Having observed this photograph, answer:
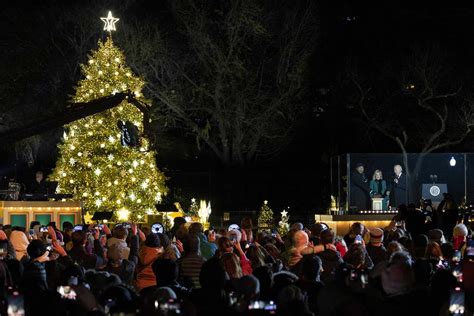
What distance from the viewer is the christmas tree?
3734cm

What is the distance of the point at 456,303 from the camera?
9570 mm

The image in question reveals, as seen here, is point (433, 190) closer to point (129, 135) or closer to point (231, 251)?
point (129, 135)

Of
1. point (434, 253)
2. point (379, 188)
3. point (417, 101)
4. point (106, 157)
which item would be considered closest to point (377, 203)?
point (379, 188)

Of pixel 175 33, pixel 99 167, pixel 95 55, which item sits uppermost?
pixel 175 33

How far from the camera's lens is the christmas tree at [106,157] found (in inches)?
1470

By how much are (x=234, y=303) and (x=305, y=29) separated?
38420 millimetres

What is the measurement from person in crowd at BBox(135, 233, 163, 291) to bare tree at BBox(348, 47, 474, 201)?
3166cm

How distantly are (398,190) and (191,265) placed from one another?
882 inches

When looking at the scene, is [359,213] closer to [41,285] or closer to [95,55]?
[95,55]

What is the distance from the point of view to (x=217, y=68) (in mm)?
45656

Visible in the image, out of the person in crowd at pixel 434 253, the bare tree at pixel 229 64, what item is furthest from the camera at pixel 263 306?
the bare tree at pixel 229 64

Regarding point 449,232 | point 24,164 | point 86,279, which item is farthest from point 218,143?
point 86,279

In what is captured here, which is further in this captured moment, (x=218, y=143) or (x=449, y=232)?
(x=218, y=143)

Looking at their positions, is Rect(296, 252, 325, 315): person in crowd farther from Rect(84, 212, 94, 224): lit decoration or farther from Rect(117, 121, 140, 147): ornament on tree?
Rect(84, 212, 94, 224): lit decoration
